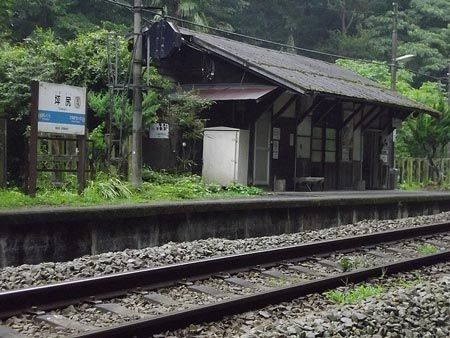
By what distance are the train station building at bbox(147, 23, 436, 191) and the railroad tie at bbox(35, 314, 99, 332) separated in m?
12.2

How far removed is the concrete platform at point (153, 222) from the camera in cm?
932

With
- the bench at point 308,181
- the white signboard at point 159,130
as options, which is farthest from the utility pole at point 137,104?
the bench at point 308,181

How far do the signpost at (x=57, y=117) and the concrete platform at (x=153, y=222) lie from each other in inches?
71.6

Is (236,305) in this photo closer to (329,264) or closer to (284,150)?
(329,264)

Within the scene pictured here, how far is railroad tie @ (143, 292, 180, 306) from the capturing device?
681 cm

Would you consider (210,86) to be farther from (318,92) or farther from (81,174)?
(81,174)

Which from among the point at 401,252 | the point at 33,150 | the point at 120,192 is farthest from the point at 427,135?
the point at 33,150

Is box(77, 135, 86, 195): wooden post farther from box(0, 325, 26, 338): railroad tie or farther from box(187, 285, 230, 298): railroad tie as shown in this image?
box(0, 325, 26, 338): railroad tie

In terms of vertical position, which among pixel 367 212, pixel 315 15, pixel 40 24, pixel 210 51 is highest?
pixel 315 15

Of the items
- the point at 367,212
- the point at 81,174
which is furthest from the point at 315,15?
the point at 81,174

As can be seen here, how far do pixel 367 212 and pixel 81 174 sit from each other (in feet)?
23.9

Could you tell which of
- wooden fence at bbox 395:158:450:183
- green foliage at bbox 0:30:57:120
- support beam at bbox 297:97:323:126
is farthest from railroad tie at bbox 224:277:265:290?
wooden fence at bbox 395:158:450:183

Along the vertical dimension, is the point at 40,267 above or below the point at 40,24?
below

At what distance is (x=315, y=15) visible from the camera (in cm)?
4734
